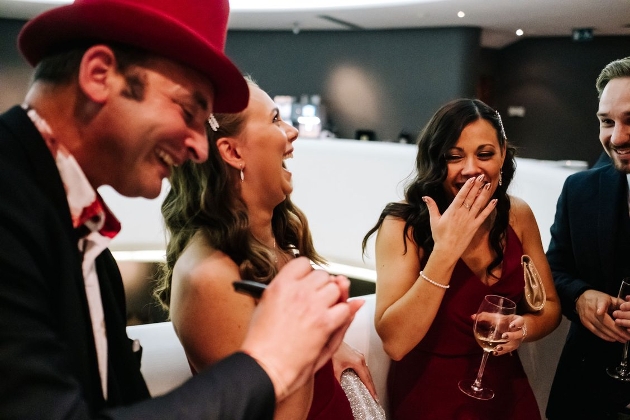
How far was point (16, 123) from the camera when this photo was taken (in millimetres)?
767

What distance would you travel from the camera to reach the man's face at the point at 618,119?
80.1 inches

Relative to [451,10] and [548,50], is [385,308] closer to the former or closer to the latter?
[451,10]

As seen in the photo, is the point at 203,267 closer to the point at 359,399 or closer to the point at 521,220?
the point at 359,399

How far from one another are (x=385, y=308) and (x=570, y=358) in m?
0.92

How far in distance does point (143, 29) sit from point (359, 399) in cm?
138

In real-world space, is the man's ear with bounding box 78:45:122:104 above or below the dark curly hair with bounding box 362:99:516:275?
above

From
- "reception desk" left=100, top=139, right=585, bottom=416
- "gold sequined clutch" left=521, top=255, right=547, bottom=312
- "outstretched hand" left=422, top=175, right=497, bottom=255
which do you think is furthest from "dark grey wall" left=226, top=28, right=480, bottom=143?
"outstretched hand" left=422, top=175, right=497, bottom=255

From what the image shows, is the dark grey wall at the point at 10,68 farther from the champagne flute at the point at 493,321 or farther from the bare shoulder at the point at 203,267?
Result: the champagne flute at the point at 493,321

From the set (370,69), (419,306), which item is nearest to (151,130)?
(419,306)

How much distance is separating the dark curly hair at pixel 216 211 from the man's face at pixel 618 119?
149 centimetres

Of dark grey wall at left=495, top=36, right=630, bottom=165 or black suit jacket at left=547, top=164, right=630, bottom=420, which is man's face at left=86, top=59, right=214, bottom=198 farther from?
dark grey wall at left=495, top=36, right=630, bottom=165

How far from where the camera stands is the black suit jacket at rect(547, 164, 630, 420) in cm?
205

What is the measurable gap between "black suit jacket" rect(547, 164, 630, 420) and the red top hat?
5.78 ft

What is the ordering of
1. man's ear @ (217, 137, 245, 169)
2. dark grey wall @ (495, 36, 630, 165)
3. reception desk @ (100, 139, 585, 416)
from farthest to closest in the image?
dark grey wall @ (495, 36, 630, 165) < reception desk @ (100, 139, 585, 416) < man's ear @ (217, 137, 245, 169)
